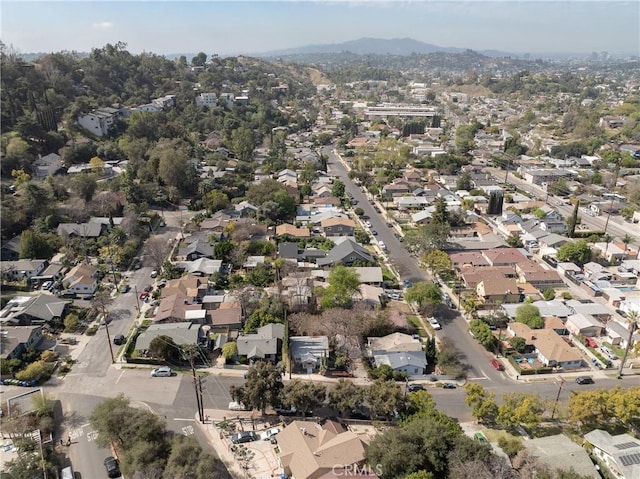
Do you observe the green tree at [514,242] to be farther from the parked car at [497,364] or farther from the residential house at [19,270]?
the residential house at [19,270]

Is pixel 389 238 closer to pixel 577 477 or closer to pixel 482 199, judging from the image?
pixel 482 199

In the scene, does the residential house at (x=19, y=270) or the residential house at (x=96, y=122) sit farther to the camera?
the residential house at (x=96, y=122)


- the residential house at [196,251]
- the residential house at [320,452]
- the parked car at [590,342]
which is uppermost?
the residential house at [196,251]

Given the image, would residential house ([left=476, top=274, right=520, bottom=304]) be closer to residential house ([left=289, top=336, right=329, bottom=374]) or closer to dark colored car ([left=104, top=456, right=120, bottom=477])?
residential house ([left=289, top=336, right=329, bottom=374])

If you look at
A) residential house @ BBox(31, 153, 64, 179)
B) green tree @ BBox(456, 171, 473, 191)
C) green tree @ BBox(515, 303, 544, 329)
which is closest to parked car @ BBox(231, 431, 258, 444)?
green tree @ BBox(515, 303, 544, 329)

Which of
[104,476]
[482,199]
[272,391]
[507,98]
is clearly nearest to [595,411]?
[272,391]

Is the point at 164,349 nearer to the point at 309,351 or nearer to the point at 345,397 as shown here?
the point at 309,351

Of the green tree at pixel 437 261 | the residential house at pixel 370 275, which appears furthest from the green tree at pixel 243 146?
the green tree at pixel 437 261
